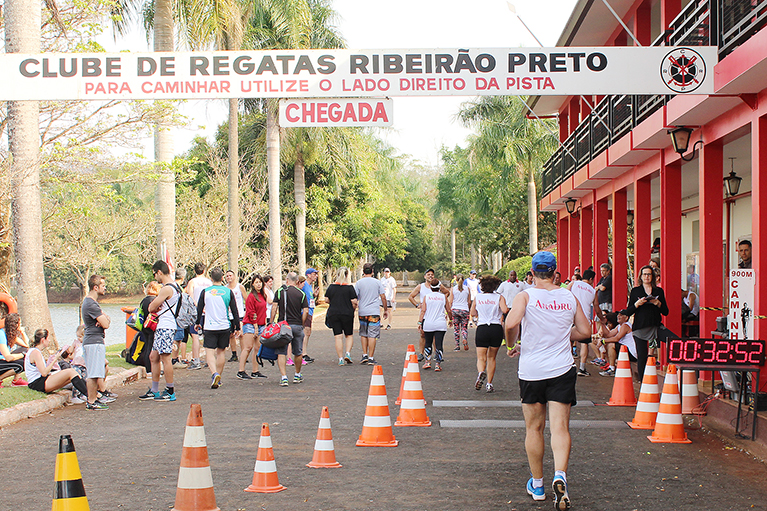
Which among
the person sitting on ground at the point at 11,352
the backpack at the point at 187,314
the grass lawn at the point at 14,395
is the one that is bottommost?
the grass lawn at the point at 14,395

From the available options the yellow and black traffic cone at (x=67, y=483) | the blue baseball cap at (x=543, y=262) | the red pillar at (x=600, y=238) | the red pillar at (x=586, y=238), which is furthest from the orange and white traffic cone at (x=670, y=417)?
the red pillar at (x=586, y=238)

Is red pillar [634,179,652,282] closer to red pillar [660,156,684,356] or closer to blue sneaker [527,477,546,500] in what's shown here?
red pillar [660,156,684,356]

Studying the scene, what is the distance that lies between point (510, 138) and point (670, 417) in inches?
1364

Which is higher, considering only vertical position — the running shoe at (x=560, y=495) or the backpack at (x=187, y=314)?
the backpack at (x=187, y=314)

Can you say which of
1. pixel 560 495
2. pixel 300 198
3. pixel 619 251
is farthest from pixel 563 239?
pixel 560 495

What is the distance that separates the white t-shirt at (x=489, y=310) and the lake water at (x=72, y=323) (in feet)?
24.3

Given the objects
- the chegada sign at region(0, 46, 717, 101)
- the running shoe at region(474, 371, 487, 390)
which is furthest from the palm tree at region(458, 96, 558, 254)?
the chegada sign at region(0, 46, 717, 101)

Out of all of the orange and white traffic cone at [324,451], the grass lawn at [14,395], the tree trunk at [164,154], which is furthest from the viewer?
the tree trunk at [164,154]

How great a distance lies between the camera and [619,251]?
18.4 m

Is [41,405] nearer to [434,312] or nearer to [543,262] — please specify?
[434,312]

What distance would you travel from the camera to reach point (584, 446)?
741 centimetres

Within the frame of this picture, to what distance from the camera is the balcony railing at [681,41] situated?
28.6 feet

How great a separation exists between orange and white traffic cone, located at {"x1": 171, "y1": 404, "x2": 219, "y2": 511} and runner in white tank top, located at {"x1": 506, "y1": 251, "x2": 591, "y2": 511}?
2219 mm

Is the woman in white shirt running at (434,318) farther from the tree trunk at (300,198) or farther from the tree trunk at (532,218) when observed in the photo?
the tree trunk at (532,218)
